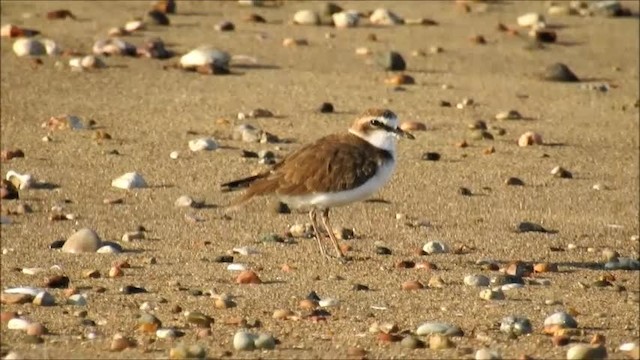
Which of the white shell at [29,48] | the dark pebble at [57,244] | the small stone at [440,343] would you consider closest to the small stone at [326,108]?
the white shell at [29,48]

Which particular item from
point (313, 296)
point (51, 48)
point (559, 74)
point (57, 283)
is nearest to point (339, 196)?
point (313, 296)

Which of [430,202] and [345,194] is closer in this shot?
[345,194]

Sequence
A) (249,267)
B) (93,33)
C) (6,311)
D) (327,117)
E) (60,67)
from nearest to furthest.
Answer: (6,311), (249,267), (327,117), (60,67), (93,33)

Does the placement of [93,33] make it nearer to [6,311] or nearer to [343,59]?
[343,59]

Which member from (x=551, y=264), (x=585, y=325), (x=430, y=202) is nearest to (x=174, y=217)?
(x=430, y=202)

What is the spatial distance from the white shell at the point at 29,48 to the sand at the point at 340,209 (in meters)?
0.10

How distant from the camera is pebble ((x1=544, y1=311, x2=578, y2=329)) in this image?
808cm

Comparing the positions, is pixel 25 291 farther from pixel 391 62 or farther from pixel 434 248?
pixel 391 62

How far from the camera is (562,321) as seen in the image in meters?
8.09

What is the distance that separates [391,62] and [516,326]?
23.0 feet

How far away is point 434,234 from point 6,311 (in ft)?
10.5

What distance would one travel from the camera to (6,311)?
812 centimetres

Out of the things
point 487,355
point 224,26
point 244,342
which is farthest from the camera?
point 224,26

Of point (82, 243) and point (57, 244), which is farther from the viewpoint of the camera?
point (57, 244)
